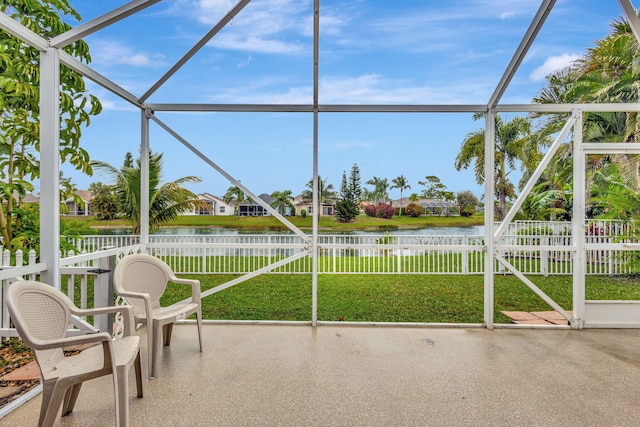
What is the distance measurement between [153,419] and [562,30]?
5616 millimetres

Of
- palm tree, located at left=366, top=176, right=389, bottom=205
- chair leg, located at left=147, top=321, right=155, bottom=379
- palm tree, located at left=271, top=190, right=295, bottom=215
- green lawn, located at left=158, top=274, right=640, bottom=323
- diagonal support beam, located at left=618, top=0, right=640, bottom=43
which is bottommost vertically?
green lawn, located at left=158, top=274, right=640, bottom=323

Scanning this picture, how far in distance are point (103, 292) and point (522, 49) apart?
4249 millimetres

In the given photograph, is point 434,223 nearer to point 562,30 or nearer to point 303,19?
point 562,30

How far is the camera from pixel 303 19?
353 cm

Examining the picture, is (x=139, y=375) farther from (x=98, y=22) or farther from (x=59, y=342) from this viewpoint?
(x=98, y=22)

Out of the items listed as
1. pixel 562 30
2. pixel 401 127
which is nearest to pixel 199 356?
pixel 401 127

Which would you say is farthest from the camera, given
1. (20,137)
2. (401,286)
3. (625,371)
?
(401,286)

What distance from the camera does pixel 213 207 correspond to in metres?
6.12

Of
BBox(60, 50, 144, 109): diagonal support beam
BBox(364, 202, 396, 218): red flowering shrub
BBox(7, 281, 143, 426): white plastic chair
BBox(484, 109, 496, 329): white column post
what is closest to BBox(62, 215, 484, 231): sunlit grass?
BBox(364, 202, 396, 218): red flowering shrub

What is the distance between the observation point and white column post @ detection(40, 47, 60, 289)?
102 inches

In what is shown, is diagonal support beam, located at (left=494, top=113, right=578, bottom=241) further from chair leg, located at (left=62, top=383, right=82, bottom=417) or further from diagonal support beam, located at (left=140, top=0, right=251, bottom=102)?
chair leg, located at (left=62, top=383, right=82, bottom=417)

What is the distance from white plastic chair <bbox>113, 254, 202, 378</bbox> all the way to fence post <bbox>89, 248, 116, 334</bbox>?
0.42 m

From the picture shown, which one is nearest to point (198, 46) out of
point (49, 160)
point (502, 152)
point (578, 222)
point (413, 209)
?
point (49, 160)

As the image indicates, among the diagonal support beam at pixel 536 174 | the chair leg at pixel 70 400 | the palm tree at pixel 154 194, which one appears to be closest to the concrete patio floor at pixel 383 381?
the chair leg at pixel 70 400
